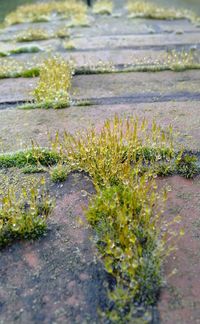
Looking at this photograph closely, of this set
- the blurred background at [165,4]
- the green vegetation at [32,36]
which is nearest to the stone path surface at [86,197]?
the green vegetation at [32,36]

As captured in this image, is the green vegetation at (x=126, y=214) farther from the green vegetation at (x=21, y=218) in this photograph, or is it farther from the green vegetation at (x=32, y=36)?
the green vegetation at (x=32, y=36)

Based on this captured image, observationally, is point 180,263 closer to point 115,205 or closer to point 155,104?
point 115,205

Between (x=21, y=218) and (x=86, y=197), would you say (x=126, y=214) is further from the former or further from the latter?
(x=21, y=218)

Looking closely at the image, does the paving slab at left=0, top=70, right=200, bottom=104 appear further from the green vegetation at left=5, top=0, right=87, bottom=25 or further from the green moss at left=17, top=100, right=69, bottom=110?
the green vegetation at left=5, top=0, right=87, bottom=25

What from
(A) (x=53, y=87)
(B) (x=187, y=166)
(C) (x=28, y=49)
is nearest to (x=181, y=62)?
(A) (x=53, y=87)

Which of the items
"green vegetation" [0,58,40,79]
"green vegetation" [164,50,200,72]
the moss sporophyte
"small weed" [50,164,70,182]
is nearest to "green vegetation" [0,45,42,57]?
"green vegetation" [0,58,40,79]

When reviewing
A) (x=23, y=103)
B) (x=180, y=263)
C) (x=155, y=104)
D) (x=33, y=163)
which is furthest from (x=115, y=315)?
(x=23, y=103)
